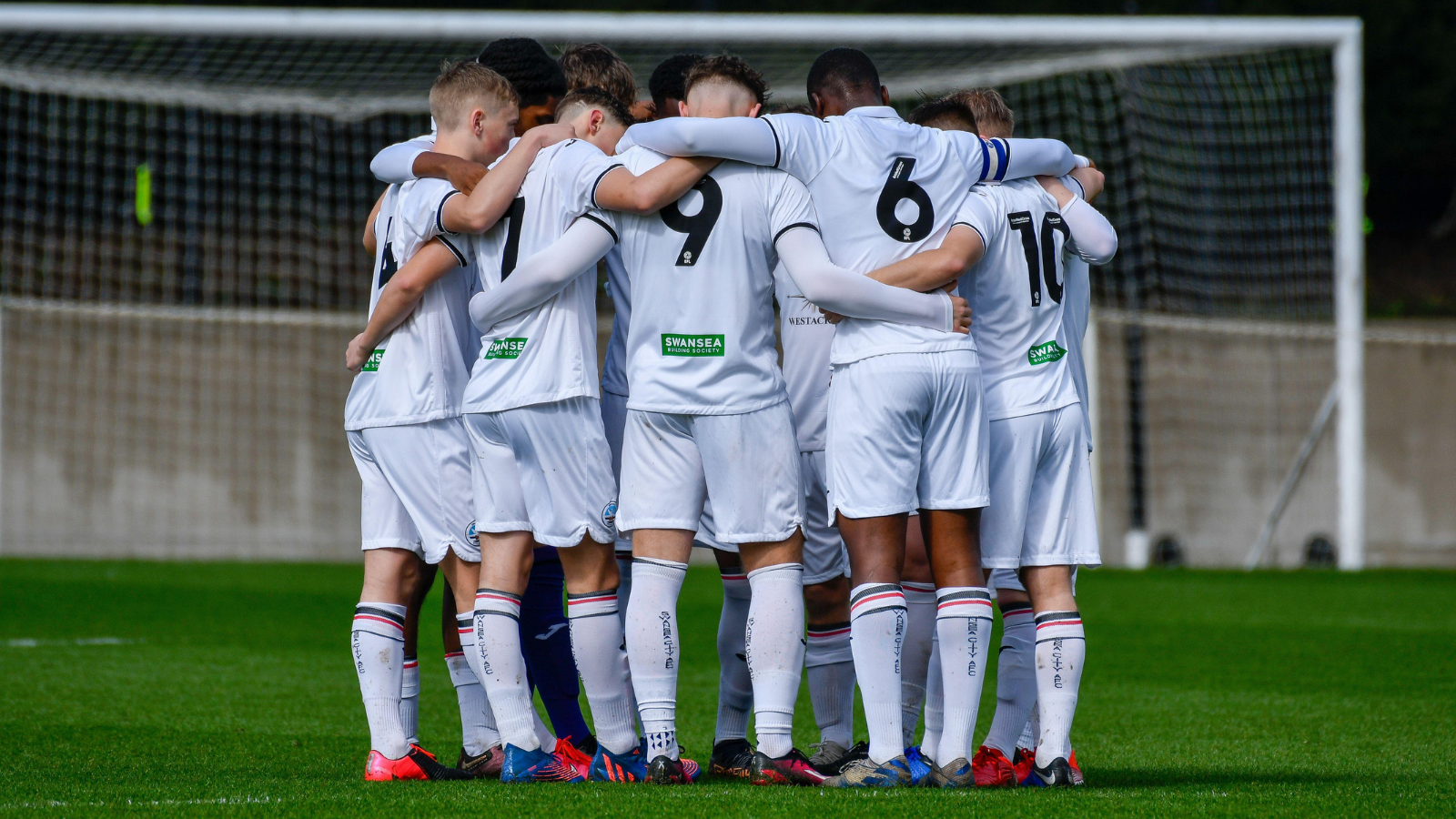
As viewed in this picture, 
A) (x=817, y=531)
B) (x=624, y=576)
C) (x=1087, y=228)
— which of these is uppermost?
(x=1087, y=228)

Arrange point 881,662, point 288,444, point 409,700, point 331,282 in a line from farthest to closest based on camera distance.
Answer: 1. point 331,282
2. point 288,444
3. point 409,700
4. point 881,662

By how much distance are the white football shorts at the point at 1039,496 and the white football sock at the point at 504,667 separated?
4.48ft

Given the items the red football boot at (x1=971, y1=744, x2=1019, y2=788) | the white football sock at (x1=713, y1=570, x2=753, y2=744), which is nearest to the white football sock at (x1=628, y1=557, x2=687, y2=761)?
the white football sock at (x1=713, y1=570, x2=753, y2=744)

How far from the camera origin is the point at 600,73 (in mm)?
4555

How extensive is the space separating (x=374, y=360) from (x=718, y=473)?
1.19 meters

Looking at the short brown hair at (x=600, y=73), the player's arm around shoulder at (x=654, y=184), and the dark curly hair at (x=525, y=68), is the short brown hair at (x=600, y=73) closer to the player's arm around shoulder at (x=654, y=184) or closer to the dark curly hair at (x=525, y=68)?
the dark curly hair at (x=525, y=68)

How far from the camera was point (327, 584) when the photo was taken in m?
12.2

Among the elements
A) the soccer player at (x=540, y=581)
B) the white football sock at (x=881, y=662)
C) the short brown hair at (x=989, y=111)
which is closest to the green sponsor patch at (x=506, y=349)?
the soccer player at (x=540, y=581)

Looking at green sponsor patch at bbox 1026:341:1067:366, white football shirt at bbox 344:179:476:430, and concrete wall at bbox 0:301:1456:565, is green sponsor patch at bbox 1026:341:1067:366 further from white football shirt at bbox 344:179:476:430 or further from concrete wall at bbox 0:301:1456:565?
concrete wall at bbox 0:301:1456:565

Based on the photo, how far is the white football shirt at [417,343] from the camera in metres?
4.26

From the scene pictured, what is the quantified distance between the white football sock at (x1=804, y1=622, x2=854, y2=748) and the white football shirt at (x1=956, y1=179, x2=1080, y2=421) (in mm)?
869

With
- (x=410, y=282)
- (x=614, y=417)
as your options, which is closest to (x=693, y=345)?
(x=614, y=417)

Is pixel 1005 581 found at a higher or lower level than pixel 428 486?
lower

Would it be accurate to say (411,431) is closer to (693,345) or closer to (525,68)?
(693,345)
